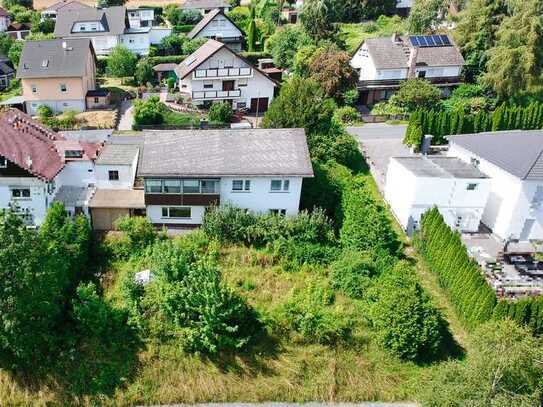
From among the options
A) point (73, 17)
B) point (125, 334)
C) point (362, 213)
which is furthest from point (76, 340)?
point (73, 17)

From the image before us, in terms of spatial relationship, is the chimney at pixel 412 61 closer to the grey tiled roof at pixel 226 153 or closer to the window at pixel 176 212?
the grey tiled roof at pixel 226 153

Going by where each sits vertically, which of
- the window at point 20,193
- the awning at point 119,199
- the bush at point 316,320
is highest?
the window at point 20,193

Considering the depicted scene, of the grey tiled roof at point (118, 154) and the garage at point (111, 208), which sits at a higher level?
the grey tiled roof at point (118, 154)

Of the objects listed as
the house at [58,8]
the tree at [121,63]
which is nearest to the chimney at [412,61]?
the tree at [121,63]

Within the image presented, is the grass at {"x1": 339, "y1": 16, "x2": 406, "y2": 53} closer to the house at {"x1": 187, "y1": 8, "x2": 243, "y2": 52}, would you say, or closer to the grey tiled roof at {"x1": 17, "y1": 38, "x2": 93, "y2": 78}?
the house at {"x1": 187, "y1": 8, "x2": 243, "y2": 52}

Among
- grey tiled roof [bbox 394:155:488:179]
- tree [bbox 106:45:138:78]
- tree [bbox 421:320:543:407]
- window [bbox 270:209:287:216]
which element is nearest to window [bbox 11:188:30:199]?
window [bbox 270:209:287:216]
